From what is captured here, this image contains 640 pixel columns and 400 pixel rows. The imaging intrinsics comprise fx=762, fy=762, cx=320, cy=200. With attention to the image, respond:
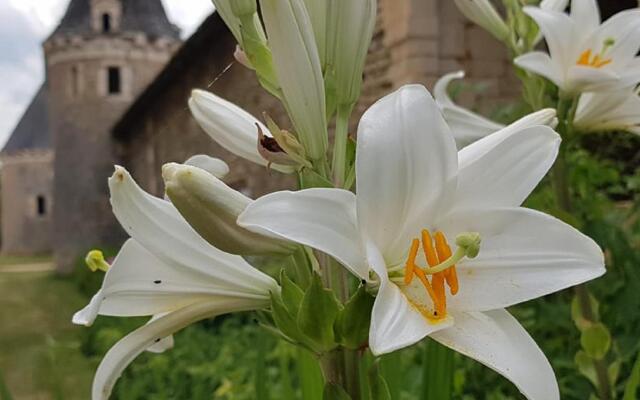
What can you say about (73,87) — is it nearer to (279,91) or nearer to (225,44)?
(225,44)

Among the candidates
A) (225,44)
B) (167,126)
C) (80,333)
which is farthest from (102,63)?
(80,333)

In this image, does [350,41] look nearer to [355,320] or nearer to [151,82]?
[355,320]

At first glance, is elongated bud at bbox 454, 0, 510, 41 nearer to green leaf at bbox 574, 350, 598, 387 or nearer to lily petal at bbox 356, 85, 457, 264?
green leaf at bbox 574, 350, 598, 387

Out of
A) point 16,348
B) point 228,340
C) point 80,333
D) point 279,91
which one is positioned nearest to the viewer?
point 279,91

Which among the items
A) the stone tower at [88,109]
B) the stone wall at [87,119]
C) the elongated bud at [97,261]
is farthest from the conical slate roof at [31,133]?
the elongated bud at [97,261]

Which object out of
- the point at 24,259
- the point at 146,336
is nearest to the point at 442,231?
the point at 146,336

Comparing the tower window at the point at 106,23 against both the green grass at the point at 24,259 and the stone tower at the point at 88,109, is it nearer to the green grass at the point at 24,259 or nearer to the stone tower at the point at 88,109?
the stone tower at the point at 88,109

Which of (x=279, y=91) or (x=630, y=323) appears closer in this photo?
(x=279, y=91)
